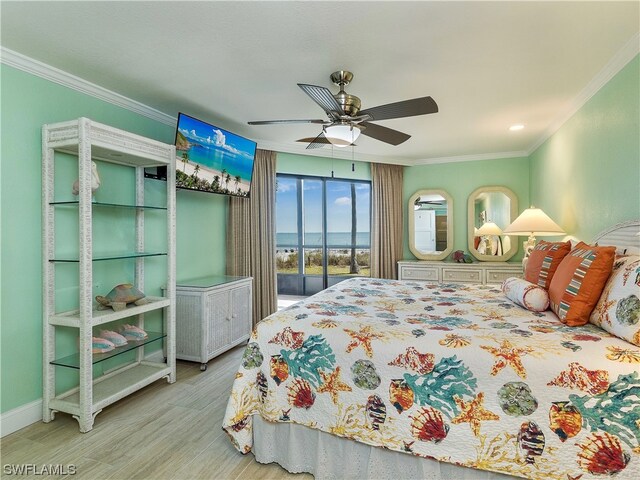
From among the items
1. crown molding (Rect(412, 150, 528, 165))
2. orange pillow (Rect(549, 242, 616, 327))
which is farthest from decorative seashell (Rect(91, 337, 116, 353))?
crown molding (Rect(412, 150, 528, 165))

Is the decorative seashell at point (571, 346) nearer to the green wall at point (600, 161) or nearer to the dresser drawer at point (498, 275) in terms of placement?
the green wall at point (600, 161)

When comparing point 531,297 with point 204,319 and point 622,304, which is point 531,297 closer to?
point 622,304

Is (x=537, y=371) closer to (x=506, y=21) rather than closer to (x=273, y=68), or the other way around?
(x=506, y=21)

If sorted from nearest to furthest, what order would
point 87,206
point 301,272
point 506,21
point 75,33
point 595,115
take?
point 506,21, point 75,33, point 87,206, point 595,115, point 301,272

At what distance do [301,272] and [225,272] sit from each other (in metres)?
1.56

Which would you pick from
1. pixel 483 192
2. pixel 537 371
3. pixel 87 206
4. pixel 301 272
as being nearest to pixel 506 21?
pixel 537 371

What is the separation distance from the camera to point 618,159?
2471 millimetres

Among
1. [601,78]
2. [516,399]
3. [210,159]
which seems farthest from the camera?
[210,159]

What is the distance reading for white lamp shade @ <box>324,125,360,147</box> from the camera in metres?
2.45

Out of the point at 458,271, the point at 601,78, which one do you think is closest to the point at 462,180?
the point at 458,271

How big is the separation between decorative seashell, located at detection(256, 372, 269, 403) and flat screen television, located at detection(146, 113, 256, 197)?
78.6 inches

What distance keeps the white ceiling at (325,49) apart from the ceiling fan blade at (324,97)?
354mm

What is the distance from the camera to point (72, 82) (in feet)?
8.64

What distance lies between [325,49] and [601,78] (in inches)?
83.9
